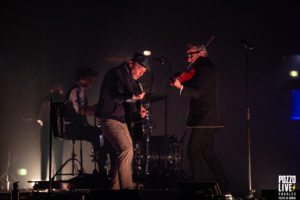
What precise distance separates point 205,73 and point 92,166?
5087 mm

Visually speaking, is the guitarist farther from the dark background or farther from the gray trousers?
the dark background

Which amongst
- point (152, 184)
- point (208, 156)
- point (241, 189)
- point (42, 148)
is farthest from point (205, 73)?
point (42, 148)

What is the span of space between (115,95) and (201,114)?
1270 millimetres

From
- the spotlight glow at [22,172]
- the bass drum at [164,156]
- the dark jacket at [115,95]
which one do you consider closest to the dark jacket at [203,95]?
the dark jacket at [115,95]

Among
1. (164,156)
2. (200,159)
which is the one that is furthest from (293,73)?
(200,159)

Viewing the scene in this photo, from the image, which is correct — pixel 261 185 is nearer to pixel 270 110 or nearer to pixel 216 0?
pixel 270 110

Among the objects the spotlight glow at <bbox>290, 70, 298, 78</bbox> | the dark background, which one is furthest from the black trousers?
the spotlight glow at <bbox>290, 70, 298, 78</bbox>

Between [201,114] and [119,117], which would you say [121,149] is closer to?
[119,117]

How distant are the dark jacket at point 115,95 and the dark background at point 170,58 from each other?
13.1 feet

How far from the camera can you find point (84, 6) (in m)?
11.4

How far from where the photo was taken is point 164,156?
921 centimetres

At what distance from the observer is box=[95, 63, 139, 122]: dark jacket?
22.2 feet

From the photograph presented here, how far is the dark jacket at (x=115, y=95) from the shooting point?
6.78 m

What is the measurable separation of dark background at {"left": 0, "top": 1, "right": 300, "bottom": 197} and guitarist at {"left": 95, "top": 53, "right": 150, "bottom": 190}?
152 inches
